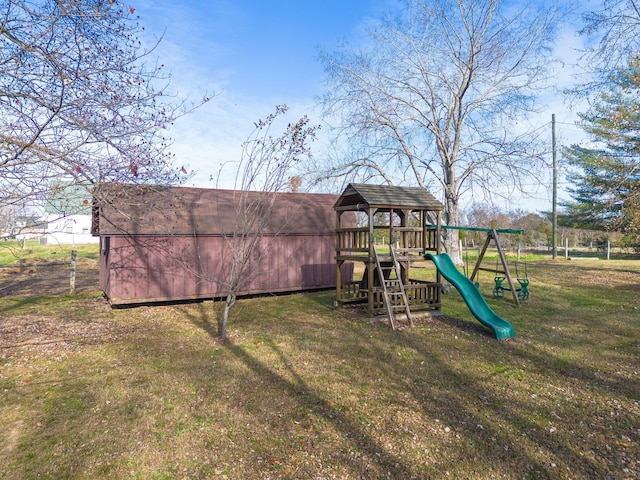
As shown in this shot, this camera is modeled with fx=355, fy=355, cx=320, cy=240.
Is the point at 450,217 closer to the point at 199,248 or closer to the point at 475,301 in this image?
the point at 475,301

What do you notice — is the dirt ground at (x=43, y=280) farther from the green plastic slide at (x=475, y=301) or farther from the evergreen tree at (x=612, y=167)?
the evergreen tree at (x=612, y=167)

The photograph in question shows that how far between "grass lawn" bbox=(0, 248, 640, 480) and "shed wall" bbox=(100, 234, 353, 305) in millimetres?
2004

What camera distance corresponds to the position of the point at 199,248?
11.6 m

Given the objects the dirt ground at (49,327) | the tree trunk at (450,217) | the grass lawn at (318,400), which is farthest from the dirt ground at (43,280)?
the tree trunk at (450,217)

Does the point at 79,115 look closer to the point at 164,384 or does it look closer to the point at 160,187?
the point at 160,187

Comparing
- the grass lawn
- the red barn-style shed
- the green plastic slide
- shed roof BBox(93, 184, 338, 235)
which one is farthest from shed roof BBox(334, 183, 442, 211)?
the grass lawn

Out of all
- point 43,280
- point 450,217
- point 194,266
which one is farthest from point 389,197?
point 43,280

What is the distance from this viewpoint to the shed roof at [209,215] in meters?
10.5

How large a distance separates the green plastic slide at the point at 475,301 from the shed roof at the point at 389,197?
148cm

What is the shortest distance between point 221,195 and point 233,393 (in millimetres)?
9185

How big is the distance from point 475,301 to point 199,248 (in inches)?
330

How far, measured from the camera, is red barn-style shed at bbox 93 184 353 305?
34.6 ft

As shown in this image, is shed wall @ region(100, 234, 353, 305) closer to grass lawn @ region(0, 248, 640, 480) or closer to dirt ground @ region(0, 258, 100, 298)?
grass lawn @ region(0, 248, 640, 480)

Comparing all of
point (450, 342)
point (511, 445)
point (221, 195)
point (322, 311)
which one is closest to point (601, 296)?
point (450, 342)
